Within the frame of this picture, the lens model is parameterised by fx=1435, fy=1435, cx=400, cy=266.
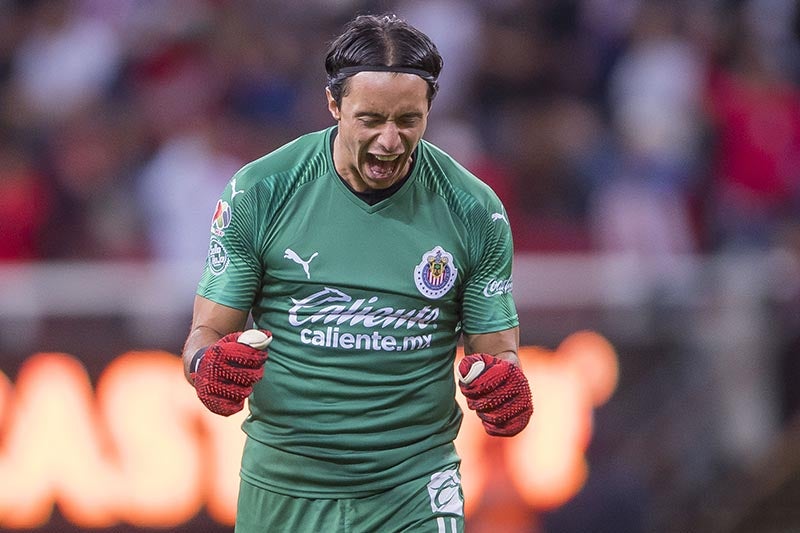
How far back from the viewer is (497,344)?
4.72 m

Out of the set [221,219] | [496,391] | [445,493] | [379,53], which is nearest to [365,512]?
[445,493]

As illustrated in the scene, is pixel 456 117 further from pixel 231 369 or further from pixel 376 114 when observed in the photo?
pixel 231 369

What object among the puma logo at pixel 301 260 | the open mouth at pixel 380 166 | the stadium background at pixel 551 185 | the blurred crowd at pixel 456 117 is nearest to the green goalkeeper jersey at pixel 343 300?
the puma logo at pixel 301 260

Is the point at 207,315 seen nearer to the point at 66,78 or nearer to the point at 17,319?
the point at 17,319

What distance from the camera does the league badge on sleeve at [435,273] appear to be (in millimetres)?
4602

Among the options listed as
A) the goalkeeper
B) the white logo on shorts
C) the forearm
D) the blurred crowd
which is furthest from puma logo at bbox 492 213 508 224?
the blurred crowd

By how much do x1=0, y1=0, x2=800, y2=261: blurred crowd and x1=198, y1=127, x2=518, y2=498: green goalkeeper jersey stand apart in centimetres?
508

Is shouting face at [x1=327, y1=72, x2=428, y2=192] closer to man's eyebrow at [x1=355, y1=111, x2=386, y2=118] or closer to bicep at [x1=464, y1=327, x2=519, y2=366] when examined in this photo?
man's eyebrow at [x1=355, y1=111, x2=386, y2=118]

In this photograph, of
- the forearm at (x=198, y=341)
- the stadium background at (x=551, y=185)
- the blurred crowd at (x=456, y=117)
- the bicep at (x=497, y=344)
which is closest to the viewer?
the forearm at (x=198, y=341)

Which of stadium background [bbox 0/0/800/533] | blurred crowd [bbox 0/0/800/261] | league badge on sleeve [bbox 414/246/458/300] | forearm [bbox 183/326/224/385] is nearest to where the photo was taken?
forearm [bbox 183/326/224/385]

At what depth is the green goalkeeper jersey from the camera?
15.0ft

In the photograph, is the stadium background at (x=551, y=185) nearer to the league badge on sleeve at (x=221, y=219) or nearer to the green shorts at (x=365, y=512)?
the green shorts at (x=365, y=512)

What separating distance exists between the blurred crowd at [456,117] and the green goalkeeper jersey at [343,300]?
5082 mm

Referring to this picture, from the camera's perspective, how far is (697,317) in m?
9.41
